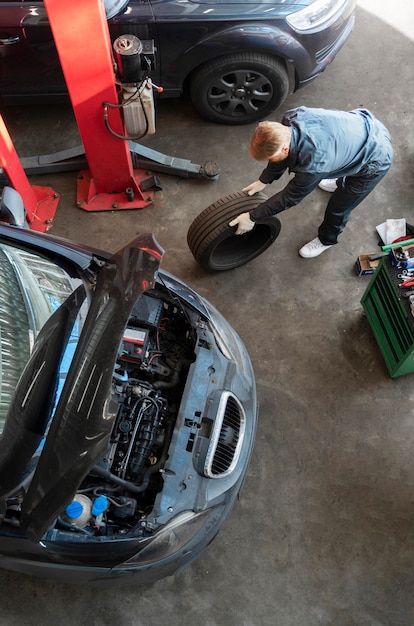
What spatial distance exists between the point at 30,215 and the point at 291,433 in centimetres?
237

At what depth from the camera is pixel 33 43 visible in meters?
3.61

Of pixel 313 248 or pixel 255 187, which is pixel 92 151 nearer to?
pixel 255 187

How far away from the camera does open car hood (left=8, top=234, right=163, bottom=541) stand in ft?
6.27

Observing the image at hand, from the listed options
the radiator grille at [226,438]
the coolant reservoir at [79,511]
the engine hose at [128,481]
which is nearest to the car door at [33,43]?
the radiator grille at [226,438]

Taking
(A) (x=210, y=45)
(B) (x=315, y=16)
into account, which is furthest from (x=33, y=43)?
(B) (x=315, y=16)

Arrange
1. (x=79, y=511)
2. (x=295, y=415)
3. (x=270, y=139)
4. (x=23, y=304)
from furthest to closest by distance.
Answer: (x=295, y=415)
(x=270, y=139)
(x=23, y=304)
(x=79, y=511)

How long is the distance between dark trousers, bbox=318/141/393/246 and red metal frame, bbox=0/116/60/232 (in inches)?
77.5

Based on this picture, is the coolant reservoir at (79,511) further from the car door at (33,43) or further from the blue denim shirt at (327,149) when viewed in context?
the car door at (33,43)

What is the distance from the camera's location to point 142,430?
2.47m

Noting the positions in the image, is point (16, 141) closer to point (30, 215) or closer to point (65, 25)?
point (30, 215)

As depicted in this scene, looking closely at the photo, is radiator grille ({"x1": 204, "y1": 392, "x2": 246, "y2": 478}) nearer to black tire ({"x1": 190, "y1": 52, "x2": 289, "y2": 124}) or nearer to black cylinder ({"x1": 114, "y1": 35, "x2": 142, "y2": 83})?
black cylinder ({"x1": 114, "y1": 35, "x2": 142, "y2": 83})

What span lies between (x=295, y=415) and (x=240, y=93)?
2444 millimetres

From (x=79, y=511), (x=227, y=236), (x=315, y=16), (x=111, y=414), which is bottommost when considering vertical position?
(x=79, y=511)

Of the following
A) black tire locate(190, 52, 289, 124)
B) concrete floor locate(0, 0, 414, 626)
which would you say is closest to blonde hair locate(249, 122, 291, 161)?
concrete floor locate(0, 0, 414, 626)
